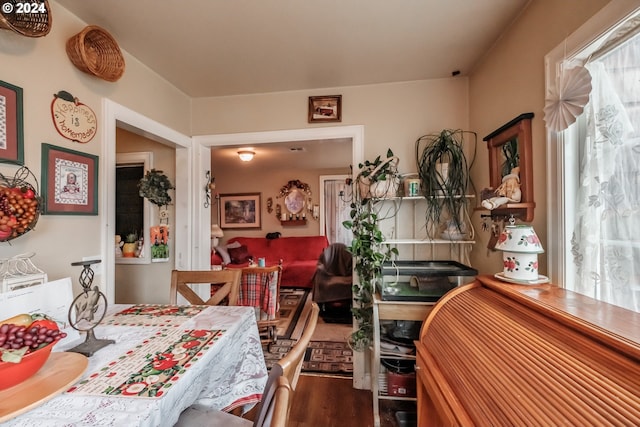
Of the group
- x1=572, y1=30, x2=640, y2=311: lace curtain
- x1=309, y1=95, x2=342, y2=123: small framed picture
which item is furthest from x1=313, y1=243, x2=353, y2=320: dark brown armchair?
x1=572, y1=30, x2=640, y2=311: lace curtain

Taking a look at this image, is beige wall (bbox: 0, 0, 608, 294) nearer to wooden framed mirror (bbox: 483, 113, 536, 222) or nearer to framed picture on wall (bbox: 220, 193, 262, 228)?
wooden framed mirror (bbox: 483, 113, 536, 222)

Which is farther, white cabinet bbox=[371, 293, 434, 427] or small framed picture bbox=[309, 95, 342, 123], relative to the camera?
small framed picture bbox=[309, 95, 342, 123]

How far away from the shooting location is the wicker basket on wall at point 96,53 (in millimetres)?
1309

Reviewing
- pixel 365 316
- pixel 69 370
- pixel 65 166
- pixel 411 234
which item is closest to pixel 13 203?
pixel 65 166

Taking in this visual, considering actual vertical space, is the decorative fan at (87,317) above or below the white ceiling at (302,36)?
below

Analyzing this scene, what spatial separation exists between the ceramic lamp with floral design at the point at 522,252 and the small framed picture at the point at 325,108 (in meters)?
1.51

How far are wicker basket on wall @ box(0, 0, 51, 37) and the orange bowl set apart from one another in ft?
4.13

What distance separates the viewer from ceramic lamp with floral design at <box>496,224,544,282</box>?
108 cm

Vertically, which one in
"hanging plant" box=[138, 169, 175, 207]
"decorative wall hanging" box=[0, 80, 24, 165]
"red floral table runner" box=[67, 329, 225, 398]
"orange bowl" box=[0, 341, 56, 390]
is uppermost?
"decorative wall hanging" box=[0, 80, 24, 165]

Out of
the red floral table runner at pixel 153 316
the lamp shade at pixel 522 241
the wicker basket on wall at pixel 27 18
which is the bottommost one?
the red floral table runner at pixel 153 316

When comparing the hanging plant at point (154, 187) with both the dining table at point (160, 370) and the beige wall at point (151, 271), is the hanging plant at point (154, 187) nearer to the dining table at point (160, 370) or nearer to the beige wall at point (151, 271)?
the beige wall at point (151, 271)

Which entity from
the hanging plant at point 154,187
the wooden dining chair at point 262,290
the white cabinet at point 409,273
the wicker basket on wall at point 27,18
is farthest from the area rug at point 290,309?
the wicker basket on wall at point 27,18

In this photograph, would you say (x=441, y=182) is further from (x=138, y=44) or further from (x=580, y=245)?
(x=138, y=44)

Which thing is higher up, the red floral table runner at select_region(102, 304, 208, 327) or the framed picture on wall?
the framed picture on wall
